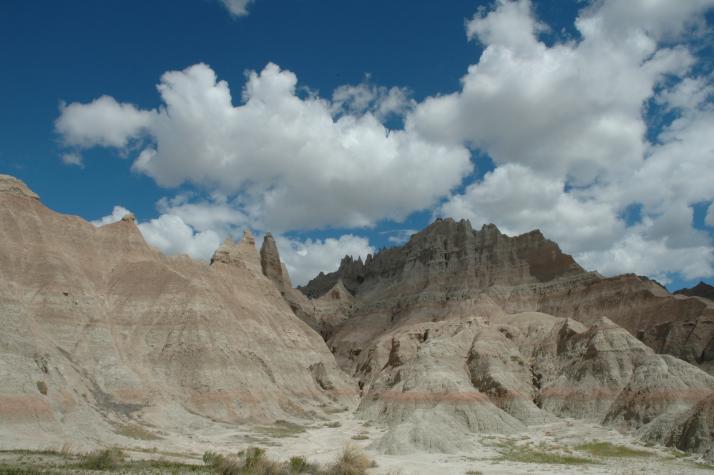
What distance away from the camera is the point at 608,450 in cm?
4644

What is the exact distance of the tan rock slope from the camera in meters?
43.9

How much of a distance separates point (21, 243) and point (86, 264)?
7.41 metres

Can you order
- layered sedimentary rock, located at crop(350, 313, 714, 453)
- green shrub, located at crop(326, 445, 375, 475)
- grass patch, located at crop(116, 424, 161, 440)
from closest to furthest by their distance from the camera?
1. green shrub, located at crop(326, 445, 375, 475)
2. grass patch, located at crop(116, 424, 161, 440)
3. layered sedimentary rock, located at crop(350, 313, 714, 453)

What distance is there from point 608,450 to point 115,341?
45.8 m

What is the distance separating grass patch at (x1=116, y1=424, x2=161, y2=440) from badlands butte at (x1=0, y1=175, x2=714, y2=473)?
0.26 m

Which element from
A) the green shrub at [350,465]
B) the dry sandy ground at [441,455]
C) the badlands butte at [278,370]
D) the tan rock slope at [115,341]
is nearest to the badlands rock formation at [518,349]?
the badlands butte at [278,370]

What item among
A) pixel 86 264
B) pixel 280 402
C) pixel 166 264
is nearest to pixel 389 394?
pixel 280 402

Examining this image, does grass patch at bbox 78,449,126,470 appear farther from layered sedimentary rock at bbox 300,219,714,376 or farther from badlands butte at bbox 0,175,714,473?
layered sedimentary rock at bbox 300,219,714,376

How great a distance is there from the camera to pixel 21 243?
60.5m

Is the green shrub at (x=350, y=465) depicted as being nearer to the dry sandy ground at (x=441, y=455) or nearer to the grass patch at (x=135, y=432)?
the dry sandy ground at (x=441, y=455)

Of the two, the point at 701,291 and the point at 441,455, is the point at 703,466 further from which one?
the point at 701,291

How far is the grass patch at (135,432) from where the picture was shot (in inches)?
1806

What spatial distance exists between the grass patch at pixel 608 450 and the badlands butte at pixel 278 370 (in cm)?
100

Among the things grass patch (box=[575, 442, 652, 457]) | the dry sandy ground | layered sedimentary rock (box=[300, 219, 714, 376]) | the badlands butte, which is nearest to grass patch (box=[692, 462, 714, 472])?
the dry sandy ground
